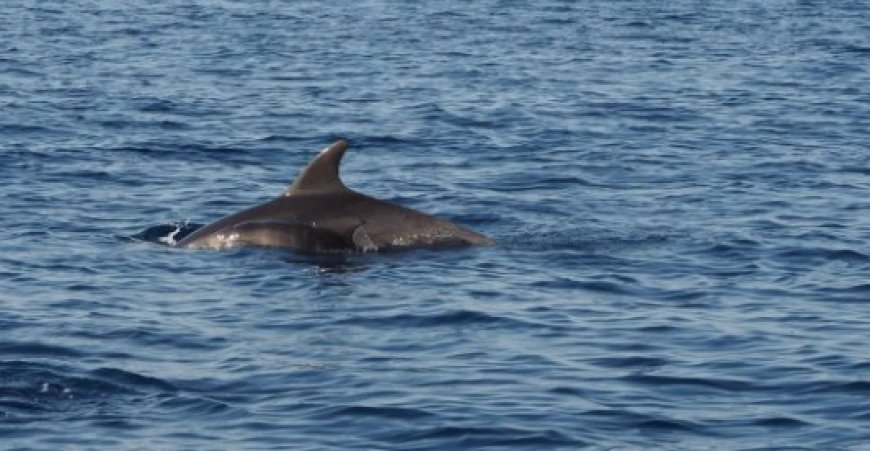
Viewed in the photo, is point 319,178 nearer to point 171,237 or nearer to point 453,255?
point 453,255

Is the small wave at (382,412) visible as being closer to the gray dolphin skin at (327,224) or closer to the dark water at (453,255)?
the dark water at (453,255)

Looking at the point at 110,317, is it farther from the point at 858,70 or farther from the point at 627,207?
the point at 858,70

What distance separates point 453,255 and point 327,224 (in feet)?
3.97

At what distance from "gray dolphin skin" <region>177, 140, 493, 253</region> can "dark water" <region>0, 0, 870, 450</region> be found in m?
0.28

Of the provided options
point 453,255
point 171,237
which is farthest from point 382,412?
point 171,237

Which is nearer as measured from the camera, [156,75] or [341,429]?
[341,429]

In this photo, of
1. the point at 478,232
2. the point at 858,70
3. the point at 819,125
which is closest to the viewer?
the point at 478,232

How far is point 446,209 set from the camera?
902 inches

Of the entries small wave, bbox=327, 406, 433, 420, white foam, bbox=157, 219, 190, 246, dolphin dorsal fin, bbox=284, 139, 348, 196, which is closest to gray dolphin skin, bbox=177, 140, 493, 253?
dolphin dorsal fin, bbox=284, 139, 348, 196

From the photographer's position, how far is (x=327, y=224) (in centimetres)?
1998

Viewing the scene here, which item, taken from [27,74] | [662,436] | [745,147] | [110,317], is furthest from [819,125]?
[662,436]

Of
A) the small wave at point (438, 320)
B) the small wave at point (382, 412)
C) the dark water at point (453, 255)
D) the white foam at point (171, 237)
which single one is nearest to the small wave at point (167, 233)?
the white foam at point (171, 237)

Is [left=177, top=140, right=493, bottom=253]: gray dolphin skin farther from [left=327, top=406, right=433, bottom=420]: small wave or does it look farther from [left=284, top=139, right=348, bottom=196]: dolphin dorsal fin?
[left=327, top=406, right=433, bottom=420]: small wave

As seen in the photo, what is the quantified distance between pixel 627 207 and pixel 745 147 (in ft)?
18.2
